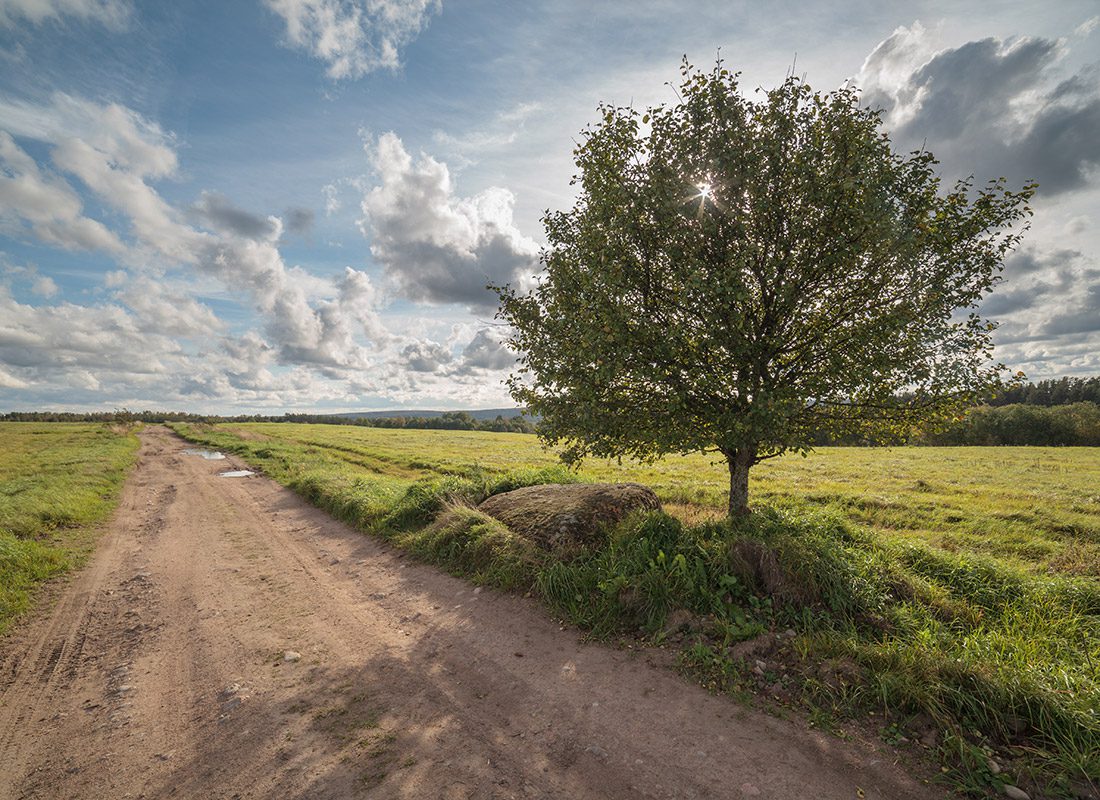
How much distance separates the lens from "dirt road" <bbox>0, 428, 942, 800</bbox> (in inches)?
171

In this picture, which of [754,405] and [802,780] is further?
[754,405]

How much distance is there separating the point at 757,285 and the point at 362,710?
937 cm

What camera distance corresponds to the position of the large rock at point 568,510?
31.3ft

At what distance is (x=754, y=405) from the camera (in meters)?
8.39

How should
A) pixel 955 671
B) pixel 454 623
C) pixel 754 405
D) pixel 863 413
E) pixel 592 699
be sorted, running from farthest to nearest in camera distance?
pixel 863 413 → pixel 754 405 → pixel 454 623 → pixel 592 699 → pixel 955 671

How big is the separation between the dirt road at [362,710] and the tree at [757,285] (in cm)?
465

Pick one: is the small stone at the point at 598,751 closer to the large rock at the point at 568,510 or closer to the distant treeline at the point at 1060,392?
the large rock at the point at 568,510

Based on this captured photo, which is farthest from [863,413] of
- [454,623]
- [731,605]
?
[454,623]

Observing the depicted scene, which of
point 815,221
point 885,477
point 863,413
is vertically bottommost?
point 885,477

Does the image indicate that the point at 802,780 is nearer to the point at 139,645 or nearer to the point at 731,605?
the point at 731,605

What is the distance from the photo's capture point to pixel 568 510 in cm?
1000

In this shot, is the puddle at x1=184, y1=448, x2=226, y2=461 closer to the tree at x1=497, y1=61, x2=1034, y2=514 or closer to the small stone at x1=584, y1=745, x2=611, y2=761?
the tree at x1=497, y1=61, x2=1034, y2=514

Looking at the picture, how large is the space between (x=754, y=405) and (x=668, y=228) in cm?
373

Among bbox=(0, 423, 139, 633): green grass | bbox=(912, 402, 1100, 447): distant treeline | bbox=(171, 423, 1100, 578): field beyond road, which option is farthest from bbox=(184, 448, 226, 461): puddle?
bbox=(912, 402, 1100, 447): distant treeline
